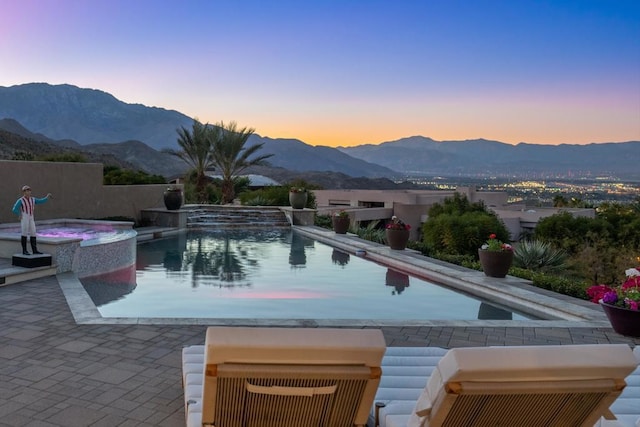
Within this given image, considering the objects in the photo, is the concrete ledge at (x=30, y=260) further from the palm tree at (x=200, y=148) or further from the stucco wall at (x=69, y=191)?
the palm tree at (x=200, y=148)

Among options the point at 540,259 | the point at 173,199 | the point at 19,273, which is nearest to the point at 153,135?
the point at 173,199

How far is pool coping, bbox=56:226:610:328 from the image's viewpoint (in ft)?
19.0

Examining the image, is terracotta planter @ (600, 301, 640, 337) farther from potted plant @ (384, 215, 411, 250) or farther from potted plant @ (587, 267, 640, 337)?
potted plant @ (384, 215, 411, 250)

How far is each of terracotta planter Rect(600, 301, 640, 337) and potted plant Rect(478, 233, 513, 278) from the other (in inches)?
110

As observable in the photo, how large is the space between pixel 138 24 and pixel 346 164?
415 feet

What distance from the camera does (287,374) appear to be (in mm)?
2232

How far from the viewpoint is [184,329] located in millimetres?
5473

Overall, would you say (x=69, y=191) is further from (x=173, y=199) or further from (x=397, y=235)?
(x=397, y=235)

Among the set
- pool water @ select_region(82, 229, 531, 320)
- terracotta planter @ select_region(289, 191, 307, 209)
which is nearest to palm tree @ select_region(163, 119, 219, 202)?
terracotta planter @ select_region(289, 191, 307, 209)

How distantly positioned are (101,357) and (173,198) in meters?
13.4

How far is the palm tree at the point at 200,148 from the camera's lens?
24734 millimetres

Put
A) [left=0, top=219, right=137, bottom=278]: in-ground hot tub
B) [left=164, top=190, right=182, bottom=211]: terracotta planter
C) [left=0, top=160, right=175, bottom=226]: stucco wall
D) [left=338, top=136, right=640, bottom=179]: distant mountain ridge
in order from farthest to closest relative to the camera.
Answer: [left=338, top=136, right=640, bottom=179]: distant mountain ridge
[left=164, top=190, right=182, bottom=211]: terracotta planter
[left=0, top=160, right=175, bottom=226]: stucco wall
[left=0, top=219, right=137, bottom=278]: in-ground hot tub

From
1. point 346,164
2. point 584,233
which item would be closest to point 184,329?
point 584,233

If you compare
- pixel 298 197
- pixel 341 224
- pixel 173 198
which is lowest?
pixel 341 224
